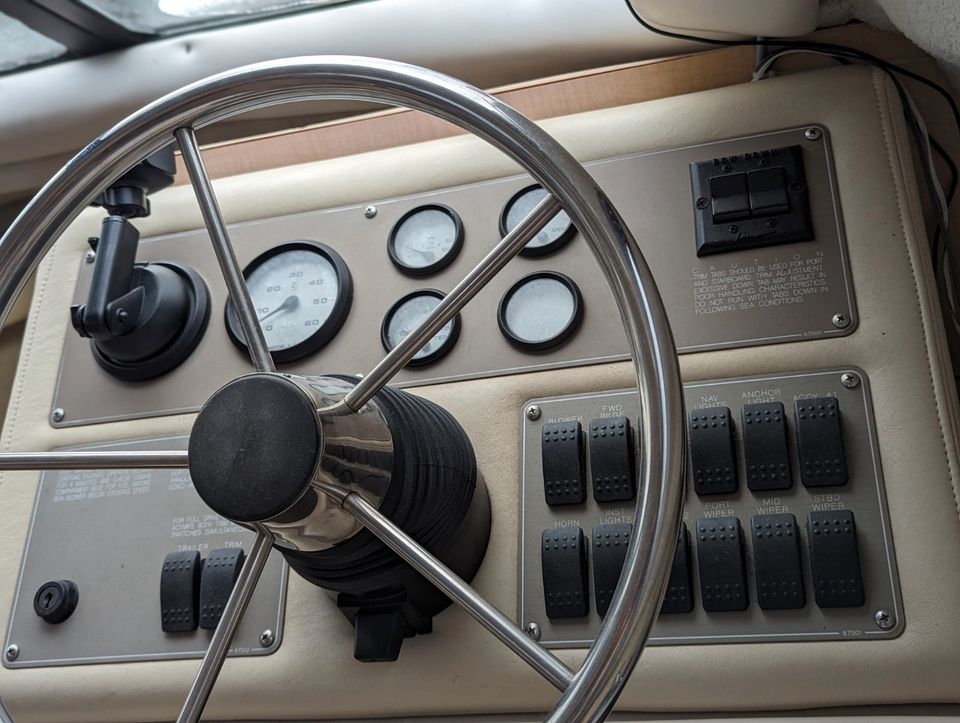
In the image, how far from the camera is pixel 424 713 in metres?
0.98

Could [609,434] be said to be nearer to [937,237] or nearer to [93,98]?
[937,237]

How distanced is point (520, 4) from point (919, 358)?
2.47ft

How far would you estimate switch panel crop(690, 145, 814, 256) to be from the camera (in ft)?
3.43

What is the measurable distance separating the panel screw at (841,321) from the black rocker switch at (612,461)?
0.78 ft

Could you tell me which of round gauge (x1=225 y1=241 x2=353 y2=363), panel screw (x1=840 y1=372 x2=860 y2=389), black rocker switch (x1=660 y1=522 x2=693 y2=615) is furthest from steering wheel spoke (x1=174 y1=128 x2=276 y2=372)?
panel screw (x1=840 y1=372 x2=860 y2=389)

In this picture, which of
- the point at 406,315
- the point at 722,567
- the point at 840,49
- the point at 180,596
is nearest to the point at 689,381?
the point at 722,567

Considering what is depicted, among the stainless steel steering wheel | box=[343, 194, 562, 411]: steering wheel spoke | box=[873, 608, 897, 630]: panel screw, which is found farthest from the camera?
box=[873, 608, 897, 630]: panel screw

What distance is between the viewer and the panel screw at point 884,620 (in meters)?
0.86

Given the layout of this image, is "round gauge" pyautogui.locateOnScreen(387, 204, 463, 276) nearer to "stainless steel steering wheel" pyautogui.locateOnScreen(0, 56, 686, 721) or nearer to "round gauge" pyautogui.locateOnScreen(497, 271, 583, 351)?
"round gauge" pyautogui.locateOnScreen(497, 271, 583, 351)

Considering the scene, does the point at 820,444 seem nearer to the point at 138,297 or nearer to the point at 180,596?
the point at 180,596

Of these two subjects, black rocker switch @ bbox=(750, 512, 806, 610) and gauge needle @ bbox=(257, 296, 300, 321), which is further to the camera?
gauge needle @ bbox=(257, 296, 300, 321)

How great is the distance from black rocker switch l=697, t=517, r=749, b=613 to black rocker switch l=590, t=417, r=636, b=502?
0.30ft

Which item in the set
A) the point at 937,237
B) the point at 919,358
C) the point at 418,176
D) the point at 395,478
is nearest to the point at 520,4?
the point at 418,176

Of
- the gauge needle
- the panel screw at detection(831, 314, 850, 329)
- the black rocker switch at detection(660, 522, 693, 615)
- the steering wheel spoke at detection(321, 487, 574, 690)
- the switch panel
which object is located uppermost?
the switch panel
